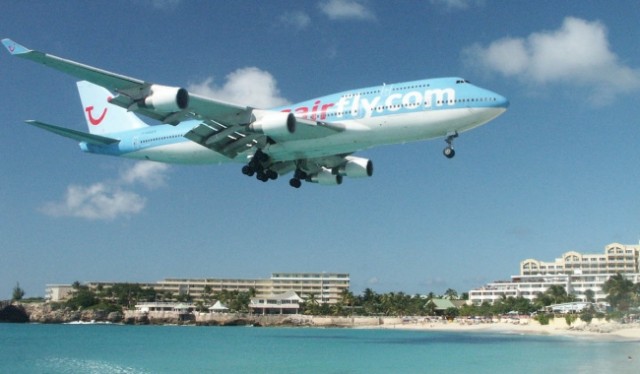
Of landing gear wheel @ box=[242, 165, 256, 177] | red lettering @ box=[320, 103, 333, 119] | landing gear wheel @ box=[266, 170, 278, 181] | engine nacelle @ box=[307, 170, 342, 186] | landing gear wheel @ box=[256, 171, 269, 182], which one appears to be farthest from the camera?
engine nacelle @ box=[307, 170, 342, 186]

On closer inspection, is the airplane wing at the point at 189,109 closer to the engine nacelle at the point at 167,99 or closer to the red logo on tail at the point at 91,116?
the engine nacelle at the point at 167,99

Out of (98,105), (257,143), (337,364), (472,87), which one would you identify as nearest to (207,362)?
(337,364)

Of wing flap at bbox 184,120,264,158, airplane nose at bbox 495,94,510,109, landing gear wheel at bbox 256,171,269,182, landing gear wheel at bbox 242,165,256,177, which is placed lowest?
landing gear wheel at bbox 256,171,269,182

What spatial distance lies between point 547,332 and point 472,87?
12499 cm

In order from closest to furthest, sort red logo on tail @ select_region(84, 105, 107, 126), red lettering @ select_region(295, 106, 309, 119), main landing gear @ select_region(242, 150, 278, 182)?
red lettering @ select_region(295, 106, 309, 119) < main landing gear @ select_region(242, 150, 278, 182) < red logo on tail @ select_region(84, 105, 107, 126)

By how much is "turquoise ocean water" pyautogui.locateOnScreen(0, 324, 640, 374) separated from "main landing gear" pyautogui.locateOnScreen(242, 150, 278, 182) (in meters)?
46.2

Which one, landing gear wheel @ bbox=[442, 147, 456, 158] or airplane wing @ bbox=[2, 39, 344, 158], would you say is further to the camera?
landing gear wheel @ bbox=[442, 147, 456, 158]

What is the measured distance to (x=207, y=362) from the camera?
103 metres

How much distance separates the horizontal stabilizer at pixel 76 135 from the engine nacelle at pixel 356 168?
60.0 feet

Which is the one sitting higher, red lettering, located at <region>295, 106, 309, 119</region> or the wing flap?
red lettering, located at <region>295, 106, 309, 119</region>

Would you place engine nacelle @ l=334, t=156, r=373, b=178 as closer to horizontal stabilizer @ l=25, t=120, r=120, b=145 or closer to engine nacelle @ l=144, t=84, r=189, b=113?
engine nacelle @ l=144, t=84, r=189, b=113

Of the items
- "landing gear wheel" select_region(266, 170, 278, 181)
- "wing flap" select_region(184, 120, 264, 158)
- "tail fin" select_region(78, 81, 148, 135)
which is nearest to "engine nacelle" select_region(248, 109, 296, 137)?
"wing flap" select_region(184, 120, 264, 158)

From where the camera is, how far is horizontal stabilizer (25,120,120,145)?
44062mm

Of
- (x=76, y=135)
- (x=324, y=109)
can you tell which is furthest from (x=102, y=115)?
(x=324, y=109)
